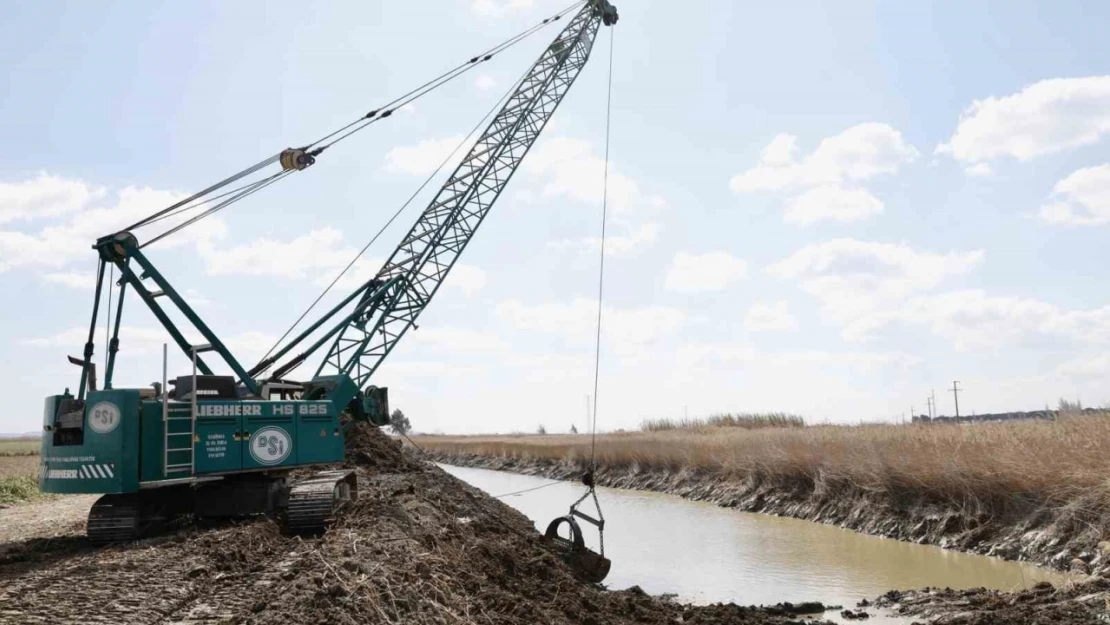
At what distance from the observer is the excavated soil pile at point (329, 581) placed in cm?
790

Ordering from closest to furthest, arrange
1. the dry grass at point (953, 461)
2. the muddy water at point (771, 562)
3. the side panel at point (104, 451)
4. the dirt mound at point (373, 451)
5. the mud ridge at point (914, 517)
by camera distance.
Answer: the side panel at point (104, 451), the muddy water at point (771, 562), the mud ridge at point (914, 517), the dry grass at point (953, 461), the dirt mound at point (373, 451)

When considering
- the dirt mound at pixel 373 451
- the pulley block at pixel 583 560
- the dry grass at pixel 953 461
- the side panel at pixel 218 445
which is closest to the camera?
the side panel at pixel 218 445

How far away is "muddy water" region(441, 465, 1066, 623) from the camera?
12977mm

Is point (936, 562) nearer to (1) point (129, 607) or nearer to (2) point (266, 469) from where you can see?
(2) point (266, 469)

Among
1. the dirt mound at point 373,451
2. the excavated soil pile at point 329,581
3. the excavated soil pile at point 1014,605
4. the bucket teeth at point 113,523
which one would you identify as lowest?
the excavated soil pile at point 1014,605

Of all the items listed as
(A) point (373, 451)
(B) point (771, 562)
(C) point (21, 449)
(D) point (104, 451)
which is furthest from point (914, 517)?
(C) point (21, 449)

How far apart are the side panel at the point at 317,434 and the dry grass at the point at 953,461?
38.2 ft

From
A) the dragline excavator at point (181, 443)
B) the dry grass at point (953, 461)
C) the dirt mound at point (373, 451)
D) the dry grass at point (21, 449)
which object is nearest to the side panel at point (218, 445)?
the dragline excavator at point (181, 443)

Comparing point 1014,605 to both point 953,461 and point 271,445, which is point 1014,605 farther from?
point 271,445

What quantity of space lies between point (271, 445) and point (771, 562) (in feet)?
29.0

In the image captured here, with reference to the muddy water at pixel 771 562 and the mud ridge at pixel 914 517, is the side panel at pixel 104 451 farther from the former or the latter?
the mud ridge at pixel 914 517

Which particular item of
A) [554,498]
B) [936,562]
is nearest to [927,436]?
[936,562]

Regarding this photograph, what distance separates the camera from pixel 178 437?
11.6 metres

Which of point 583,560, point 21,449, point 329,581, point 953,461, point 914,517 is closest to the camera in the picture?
point 329,581
